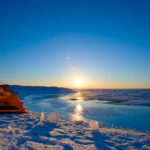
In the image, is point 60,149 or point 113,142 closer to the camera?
point 60,149

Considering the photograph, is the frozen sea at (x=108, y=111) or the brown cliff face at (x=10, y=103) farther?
the frozen sea at (x=108, y=111)

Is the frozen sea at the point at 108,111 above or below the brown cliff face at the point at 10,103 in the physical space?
below

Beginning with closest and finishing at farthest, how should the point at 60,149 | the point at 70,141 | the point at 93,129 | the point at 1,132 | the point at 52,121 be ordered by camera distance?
the point at 60,149 → the point at 70,141 → the point at 1,132 → the point at 93,129 → the point at 52,121

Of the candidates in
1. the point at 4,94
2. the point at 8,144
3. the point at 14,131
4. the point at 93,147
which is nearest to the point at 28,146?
the point at 8,144

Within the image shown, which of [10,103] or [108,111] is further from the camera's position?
[108,111]

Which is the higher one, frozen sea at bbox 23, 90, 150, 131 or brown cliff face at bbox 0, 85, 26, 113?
brown cliff face at bbox 0, 85, 26, 113

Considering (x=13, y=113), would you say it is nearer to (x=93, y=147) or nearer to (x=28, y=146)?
(x=28, y=146)

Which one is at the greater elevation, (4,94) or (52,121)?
(4,94)

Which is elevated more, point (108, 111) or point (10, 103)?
point (10, 103)

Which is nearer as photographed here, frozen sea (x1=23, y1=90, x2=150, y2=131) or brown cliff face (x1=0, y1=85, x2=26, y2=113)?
brown cliff face (x1=0, y1=85, x2=26, y2=113)

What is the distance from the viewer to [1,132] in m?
5.60

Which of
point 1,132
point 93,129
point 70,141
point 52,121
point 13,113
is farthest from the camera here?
point 13,113

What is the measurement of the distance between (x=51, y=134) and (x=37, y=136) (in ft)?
2.14

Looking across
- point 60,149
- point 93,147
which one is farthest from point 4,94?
point 93,147
